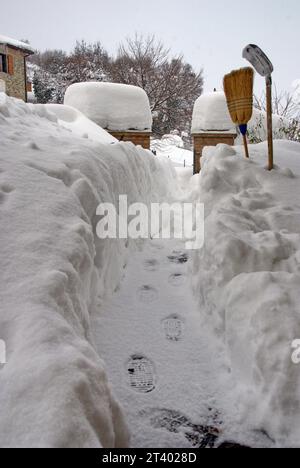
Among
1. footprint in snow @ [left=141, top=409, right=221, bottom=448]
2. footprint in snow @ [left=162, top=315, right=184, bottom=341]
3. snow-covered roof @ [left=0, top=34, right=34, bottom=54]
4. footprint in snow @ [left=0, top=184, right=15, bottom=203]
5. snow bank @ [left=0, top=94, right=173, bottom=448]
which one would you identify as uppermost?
snow-covered roof @ [left=0, top=34, right=34, bottom=54]

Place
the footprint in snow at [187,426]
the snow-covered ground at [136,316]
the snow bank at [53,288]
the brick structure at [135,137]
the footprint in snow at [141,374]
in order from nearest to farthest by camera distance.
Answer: the snow bank at [53,288], the snow-covered ground at [136,316], the footprint in snow at [187,426], the footprint in snow at [141,374], the brick structure at [135,137]

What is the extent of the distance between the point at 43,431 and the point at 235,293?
1317mm

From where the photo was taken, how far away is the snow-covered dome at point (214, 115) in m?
10.6

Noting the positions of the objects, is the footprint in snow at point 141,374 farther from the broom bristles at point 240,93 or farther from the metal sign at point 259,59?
the metal sign at point 259,59

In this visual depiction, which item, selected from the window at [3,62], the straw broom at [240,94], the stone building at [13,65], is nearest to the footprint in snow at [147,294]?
the straw broom at [240,94]

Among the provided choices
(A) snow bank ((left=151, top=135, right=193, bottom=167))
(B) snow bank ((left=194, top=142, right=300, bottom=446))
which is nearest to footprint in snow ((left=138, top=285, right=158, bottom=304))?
(B) snow bank ((left=194, top=142, right=300, bottom=446))

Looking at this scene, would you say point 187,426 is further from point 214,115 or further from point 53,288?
point 214,115

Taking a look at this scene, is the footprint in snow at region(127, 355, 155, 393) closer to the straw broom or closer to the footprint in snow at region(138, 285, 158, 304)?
the footprint in snow at region(138, 285, 158, 304)

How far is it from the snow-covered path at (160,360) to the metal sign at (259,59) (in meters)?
2.10

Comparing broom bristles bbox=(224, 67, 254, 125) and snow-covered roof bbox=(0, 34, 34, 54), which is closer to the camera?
broom bristles bbox=(224, 67, 254, 125)

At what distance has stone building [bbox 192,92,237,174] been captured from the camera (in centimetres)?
1062

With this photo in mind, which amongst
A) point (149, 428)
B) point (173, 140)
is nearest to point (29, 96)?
point (173, 140)
